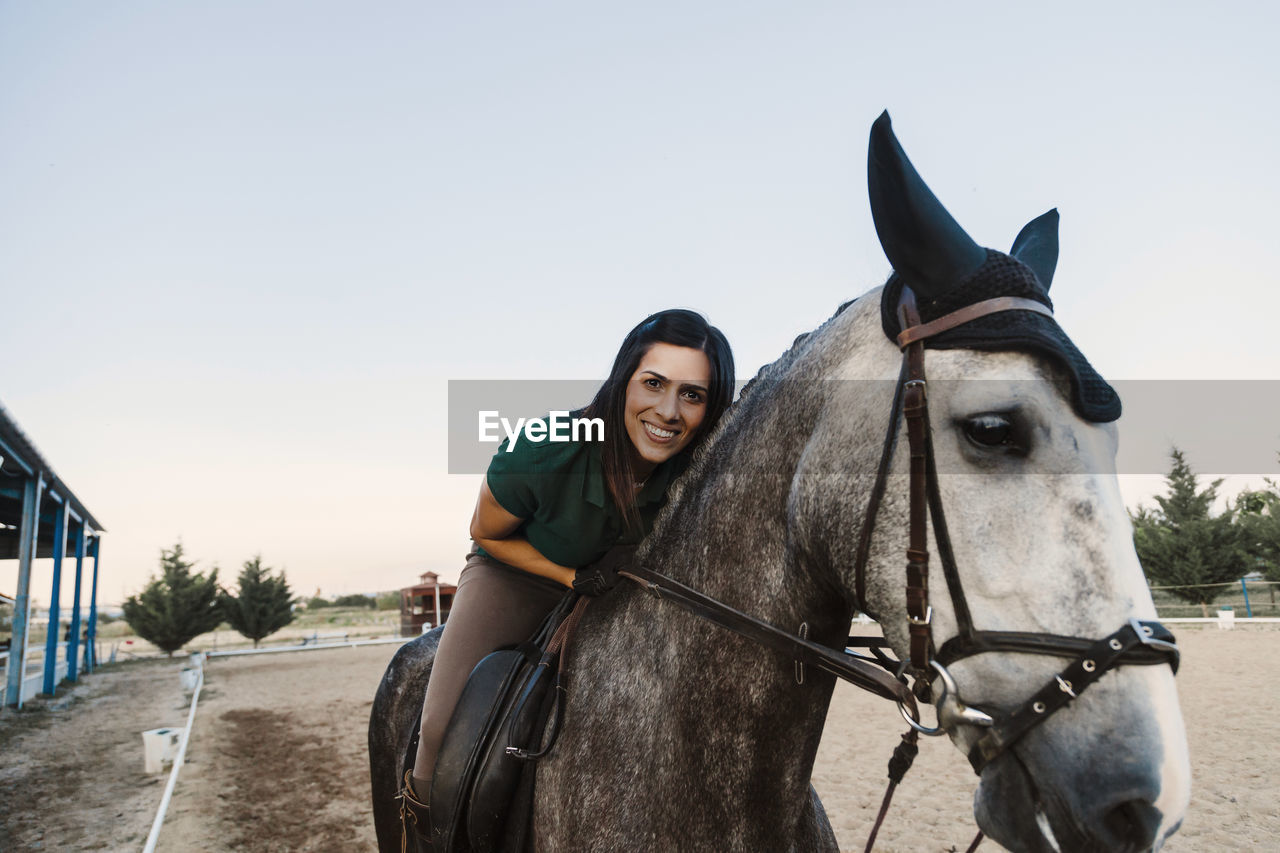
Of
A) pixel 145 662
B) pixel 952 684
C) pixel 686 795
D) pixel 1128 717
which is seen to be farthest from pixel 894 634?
pixel 145 662

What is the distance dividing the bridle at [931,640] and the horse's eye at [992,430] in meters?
0.09

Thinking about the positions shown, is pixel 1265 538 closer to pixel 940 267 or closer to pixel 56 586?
pixel 940 267

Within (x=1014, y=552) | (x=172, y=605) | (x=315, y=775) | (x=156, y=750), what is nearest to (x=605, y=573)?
(x=1014, y=552)

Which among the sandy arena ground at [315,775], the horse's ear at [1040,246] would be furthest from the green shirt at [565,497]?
the sandy arena ground at [315,775]

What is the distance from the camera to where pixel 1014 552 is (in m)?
1.28

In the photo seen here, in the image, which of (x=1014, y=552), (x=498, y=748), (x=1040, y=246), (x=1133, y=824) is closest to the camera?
(x=1133, y=824)

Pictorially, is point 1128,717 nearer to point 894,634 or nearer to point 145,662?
point 894,634

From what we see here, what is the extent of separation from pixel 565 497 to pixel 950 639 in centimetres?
126

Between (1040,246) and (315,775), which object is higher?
(1040,246)

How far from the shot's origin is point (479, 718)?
219 cm

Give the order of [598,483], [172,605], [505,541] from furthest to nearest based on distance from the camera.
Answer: [172,605]
[505,541]
[598,483]

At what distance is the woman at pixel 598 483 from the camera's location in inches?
88.0

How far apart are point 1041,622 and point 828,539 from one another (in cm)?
44

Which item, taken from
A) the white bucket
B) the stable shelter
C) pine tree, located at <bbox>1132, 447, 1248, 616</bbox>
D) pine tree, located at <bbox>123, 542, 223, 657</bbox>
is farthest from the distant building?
pine tree, located at <bbox>1132, 447, 1248, 616</bbox>
